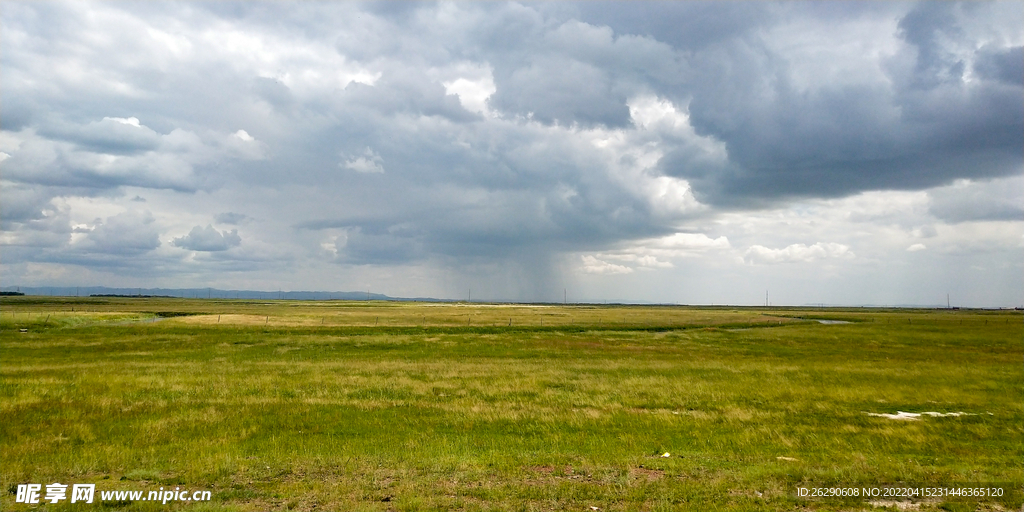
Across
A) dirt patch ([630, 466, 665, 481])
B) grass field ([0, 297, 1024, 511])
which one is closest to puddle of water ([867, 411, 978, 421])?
grass field ([0, 297, 1024, 511])

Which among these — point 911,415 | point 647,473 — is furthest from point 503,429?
point 911,415

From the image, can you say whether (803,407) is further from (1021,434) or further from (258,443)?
(258,443)

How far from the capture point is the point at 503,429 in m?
19.5

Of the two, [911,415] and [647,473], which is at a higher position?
[647,473]

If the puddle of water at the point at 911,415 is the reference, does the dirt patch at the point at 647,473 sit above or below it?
above

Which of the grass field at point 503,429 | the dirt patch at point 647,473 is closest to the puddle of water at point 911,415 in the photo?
the grass field at point 503,429

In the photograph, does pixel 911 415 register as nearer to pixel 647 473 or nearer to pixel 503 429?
pixel 647 473

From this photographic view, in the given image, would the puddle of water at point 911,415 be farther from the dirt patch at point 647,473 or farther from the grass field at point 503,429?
the dirt patch at point 647,473

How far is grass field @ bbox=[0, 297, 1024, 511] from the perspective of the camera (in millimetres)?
12555

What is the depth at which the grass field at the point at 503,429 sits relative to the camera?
41.2 ft

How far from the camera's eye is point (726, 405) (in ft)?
78.0

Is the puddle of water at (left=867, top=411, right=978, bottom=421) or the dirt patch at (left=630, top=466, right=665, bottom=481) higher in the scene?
the dirt patch at (left=630, top=466, right=665, bottom=481)

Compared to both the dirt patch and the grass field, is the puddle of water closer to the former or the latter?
the grass field

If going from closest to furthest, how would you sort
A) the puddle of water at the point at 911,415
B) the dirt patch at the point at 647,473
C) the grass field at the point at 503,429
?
1. the grass field at the point at 503,429
2. the dirt patch at the point at 647,473
3. the puddle of water at the point at 911,415
